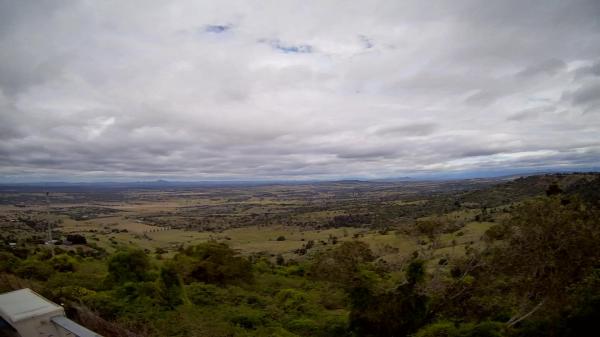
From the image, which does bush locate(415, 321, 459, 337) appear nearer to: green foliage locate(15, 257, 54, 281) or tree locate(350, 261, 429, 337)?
tree locate(350, 261, 429, 337)

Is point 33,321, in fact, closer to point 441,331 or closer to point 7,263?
point 441,331

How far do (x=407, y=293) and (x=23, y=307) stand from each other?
53.1 ft

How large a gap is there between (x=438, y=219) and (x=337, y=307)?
996 centimetres

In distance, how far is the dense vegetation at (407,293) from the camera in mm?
14211

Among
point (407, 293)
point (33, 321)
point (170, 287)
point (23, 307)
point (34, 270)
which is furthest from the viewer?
point (34, 270)

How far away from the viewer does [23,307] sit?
1017 cm

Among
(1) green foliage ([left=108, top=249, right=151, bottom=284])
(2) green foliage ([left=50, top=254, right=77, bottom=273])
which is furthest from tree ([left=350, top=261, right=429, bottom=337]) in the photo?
(2) green foliage ([left=50, top=254, right=77, bottom=273])

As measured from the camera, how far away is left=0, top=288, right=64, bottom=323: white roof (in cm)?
970

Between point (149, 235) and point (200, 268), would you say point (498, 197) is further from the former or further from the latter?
point (149, 235)

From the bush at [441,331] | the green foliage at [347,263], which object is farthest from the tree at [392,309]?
the bush at [441,331]

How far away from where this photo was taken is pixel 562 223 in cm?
1393

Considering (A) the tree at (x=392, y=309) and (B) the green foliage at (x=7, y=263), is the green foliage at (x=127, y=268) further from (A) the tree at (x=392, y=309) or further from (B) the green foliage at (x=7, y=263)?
(A) the tree at (x=392, y=309)

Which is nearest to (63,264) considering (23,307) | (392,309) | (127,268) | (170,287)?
(127,268)

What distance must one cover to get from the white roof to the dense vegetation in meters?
2.69
